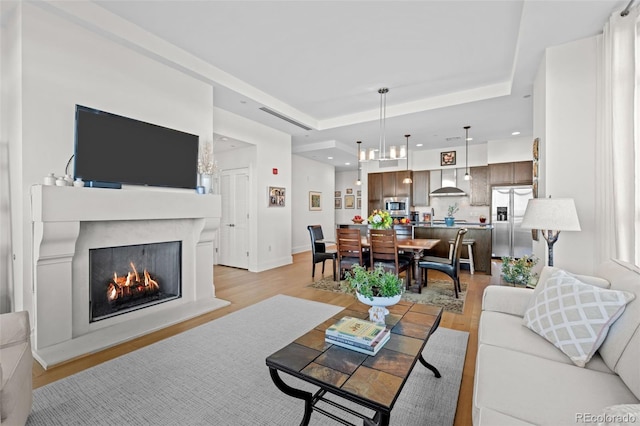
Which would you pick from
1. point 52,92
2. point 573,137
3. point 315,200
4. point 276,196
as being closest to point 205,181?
point 52,92

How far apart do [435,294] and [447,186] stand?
4608 millimetres

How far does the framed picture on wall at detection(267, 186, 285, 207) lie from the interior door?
0.48 metres

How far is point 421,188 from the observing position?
8.30m

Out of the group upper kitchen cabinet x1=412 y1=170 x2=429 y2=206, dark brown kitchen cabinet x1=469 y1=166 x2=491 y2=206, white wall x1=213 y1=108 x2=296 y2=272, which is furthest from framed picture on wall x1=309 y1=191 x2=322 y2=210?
dark brown kitchen cabinet x1=469 y1=166 x2=491 y2=206

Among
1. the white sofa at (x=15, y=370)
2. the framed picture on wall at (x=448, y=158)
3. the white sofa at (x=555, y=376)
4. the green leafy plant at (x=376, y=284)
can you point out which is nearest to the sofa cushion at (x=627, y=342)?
the white sofa at (x=555, y=376)

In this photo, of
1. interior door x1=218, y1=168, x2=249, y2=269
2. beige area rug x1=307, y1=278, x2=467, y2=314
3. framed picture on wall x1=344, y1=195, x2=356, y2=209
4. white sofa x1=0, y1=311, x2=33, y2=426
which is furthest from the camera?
framed picture on wall x1=344, y1=195, x2=356, y2=209

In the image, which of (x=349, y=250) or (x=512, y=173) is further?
(x=512, y=173)

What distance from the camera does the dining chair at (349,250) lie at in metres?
4.41

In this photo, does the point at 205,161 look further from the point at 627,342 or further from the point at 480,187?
the point at 480,187

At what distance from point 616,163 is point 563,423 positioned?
248 centimetres

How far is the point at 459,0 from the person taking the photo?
2.57 metres

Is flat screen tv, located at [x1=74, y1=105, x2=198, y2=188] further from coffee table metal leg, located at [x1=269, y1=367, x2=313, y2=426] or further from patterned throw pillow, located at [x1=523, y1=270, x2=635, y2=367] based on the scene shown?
patterned throw pillow, located at [x1=523, y1=270, x2=635, y2=367]

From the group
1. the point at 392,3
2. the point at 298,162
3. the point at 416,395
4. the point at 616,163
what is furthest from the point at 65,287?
the point at 298,162

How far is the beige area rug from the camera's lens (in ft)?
12.2
